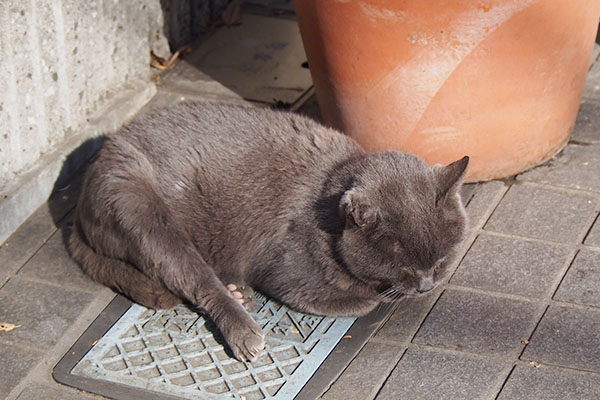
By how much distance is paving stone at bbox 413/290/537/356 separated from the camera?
10.5ft

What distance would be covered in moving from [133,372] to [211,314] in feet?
1.23

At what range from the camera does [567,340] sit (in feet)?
10.4

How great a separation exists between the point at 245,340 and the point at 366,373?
0.47 m

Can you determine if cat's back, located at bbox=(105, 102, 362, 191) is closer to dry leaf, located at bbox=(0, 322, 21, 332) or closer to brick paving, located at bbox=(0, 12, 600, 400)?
brick paving, located at bbox=(0, 12, 600, 400)

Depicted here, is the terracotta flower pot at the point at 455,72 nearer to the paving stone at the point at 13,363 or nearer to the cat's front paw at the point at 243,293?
the cat's front paw at the point at 243,293

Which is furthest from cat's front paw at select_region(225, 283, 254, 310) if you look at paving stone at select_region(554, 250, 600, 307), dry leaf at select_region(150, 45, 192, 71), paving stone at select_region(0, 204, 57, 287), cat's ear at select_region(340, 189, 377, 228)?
dry leaf at select_region(150, 45, 192, 71)

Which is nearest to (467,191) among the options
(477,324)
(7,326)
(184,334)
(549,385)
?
(477,324)

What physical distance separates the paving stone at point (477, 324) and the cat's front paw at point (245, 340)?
1.98 ft

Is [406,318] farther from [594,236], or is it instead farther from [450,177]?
[594,236]

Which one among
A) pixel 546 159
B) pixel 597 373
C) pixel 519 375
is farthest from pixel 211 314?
pixel 546 159

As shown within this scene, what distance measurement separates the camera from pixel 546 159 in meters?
4.21

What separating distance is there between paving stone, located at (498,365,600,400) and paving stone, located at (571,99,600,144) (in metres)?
1.68

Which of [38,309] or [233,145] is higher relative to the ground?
[233,145]

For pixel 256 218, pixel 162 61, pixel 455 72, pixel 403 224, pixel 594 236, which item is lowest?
pixel 594 236
